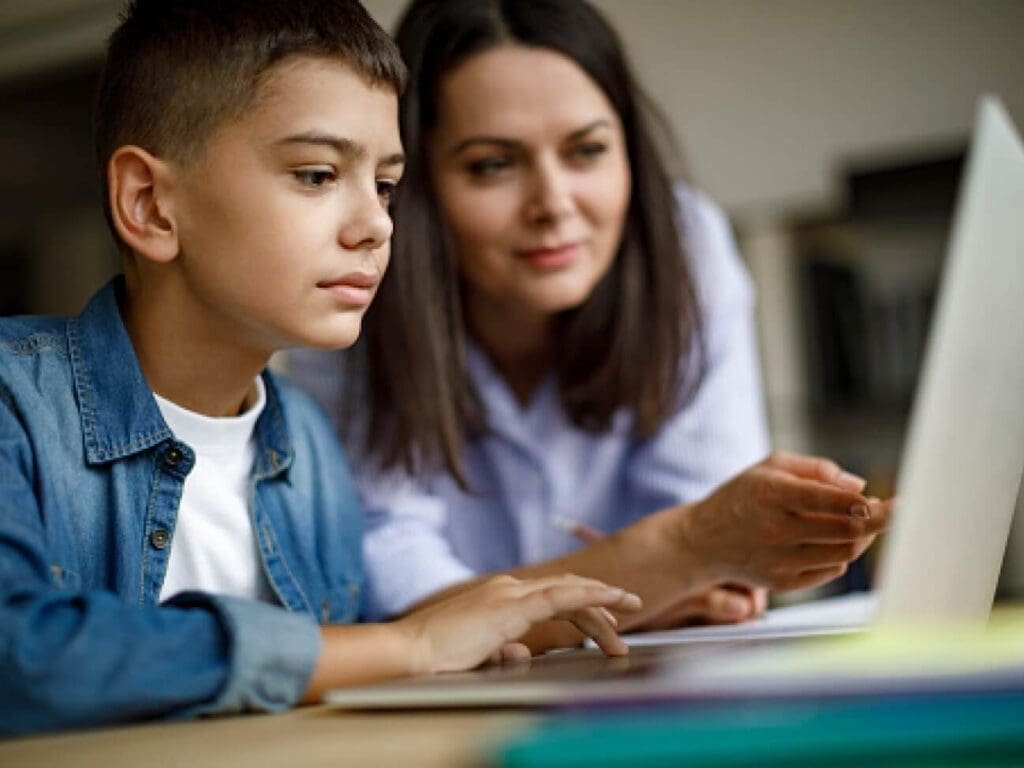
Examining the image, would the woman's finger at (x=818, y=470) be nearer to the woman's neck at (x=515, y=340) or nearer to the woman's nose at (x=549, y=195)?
the woman's nose at (x=549, y=195)

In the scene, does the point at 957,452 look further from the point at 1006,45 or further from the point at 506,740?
the point at 1006,45

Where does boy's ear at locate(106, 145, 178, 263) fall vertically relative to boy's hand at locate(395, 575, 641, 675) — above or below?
above

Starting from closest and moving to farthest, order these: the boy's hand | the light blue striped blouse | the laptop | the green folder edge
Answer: the green folder edge < the laptop < the boy's hand < the light blue striped blouse

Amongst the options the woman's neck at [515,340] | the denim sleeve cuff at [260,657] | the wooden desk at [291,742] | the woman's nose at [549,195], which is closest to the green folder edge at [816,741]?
the wooden desk at [291,742]

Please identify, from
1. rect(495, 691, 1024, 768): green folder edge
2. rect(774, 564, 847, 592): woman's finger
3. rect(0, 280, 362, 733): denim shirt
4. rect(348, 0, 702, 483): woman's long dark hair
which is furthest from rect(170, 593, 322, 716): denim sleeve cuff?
rect(348, 0, 702, 483): woman's long dark hair

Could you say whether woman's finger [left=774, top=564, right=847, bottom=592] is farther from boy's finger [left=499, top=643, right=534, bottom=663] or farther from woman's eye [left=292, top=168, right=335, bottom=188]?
woman's eye [left=292, top=168, right=335, bottom=188]

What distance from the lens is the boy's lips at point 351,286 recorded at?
0.81 meters

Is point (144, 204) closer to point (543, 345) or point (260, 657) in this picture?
point (260, 657)

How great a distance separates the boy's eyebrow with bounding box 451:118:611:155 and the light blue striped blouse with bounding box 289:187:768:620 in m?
0.26

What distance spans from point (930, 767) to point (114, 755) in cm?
31

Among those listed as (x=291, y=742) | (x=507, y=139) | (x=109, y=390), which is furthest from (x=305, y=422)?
(x=291, y=742)

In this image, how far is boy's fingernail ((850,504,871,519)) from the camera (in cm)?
83

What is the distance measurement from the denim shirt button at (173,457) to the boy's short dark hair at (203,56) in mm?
194

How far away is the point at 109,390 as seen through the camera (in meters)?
0.79
